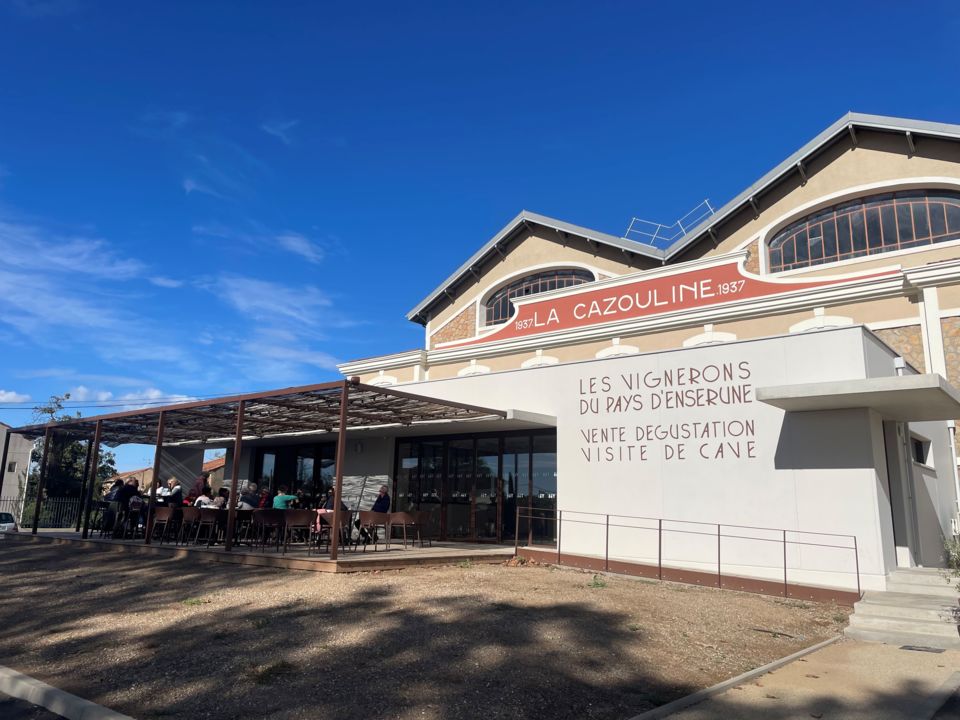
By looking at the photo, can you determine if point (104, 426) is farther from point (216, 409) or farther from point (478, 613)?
point (478, 613)

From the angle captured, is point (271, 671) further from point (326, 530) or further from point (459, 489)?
point (459, 489)

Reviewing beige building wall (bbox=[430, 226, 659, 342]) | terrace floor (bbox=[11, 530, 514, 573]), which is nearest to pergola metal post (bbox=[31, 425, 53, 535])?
terrace floor (bbox=[11, 530, 514, 573])

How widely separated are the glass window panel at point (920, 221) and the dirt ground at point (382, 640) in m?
12.8

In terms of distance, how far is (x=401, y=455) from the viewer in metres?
17.5

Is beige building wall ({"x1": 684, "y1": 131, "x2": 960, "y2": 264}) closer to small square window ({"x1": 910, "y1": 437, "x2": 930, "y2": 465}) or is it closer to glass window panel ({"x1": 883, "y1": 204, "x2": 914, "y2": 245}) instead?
glass window panel ({"x1": 883, "y1": 204, "x2": 914, "y2": 245})

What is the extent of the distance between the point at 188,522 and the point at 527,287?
1576 cm

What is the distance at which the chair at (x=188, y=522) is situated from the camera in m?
13.3

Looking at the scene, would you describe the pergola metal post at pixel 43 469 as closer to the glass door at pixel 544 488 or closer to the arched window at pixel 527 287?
the glass door at pixel 544 488

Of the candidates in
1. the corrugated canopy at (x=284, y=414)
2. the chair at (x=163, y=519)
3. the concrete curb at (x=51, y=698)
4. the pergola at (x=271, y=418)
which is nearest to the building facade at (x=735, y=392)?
the corrugated canopy at (x=284, y=414)

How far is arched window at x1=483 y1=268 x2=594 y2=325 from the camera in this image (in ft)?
84.5

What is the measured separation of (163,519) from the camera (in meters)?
13.8

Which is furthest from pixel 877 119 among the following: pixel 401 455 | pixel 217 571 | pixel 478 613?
pixel 217 571

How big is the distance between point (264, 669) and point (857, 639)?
268 inches

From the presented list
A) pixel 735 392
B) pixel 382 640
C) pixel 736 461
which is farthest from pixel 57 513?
pixel 735 392
